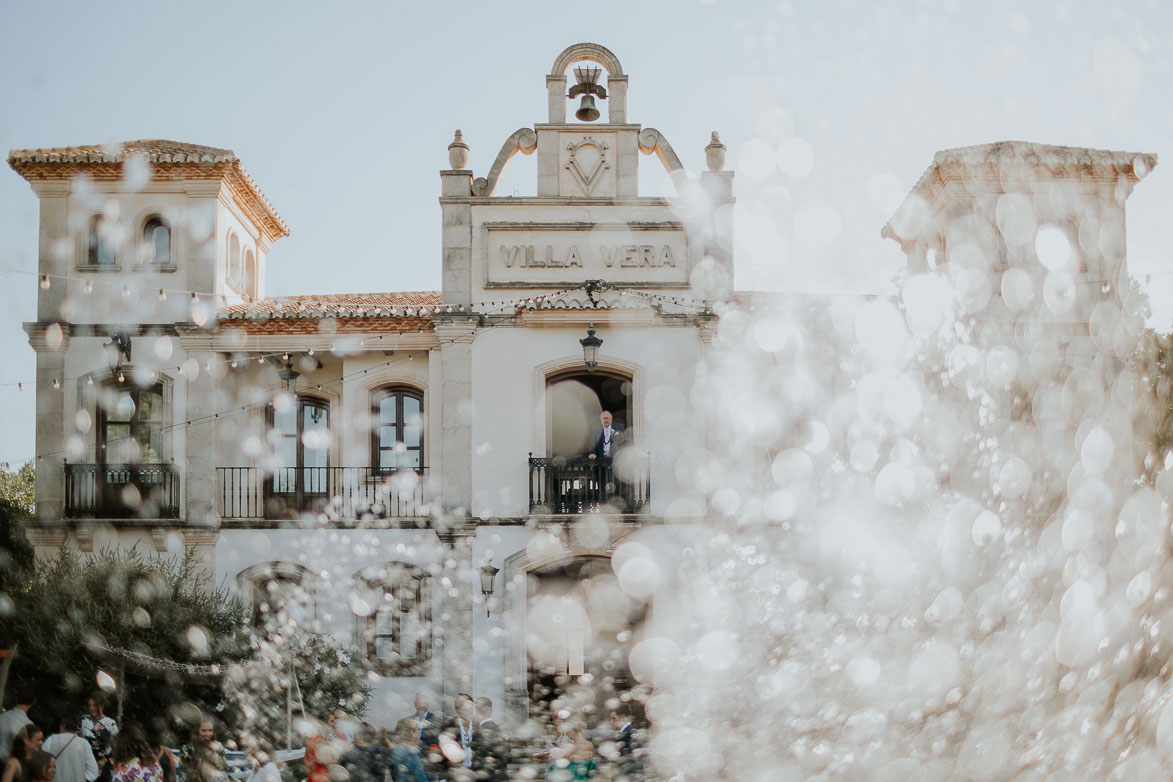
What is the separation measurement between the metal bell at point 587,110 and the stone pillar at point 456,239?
229 centimetres

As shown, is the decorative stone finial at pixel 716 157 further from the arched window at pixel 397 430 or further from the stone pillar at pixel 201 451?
the stone pillar at pixel 201 451

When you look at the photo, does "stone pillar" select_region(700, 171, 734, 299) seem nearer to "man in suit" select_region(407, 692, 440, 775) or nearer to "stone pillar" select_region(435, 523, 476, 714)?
"stone pillar" select_region(435, 523, 476, 714)

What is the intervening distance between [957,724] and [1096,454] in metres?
10.3

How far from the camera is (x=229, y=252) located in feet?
68.5

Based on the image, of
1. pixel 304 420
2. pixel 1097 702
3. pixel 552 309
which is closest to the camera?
pixel 1097 702

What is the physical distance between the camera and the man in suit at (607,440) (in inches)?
747

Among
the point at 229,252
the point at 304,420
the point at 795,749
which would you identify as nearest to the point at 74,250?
the point at 229,252

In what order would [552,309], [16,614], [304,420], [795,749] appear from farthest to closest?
[304,420] → [552,309] → [16,614] → [795,749]

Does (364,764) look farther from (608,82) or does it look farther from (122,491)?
(608,82)

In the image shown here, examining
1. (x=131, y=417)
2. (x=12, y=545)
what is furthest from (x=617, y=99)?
(x=12, y=545)

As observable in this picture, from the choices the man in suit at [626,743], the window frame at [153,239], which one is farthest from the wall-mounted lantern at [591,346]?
the window frame at [153,239]

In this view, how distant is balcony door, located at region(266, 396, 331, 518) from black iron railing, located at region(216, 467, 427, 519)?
2cm

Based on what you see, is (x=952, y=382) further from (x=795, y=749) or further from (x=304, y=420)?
(x=304, y=420)

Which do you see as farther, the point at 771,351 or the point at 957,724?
the point at 771,351
